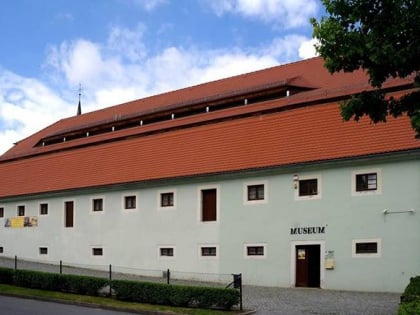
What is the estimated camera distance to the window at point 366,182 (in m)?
25.1

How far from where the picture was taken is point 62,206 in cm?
3809

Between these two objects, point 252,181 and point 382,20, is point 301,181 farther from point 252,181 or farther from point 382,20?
point 382,20

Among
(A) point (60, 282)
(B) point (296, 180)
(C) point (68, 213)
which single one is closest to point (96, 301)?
(A) point (60, 282)

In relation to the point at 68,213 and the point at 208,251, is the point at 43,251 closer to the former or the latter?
the point at 68,213

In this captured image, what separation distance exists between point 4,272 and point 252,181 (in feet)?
36.9

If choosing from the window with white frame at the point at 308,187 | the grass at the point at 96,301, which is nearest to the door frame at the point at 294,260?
the window with white frame at the point at 308,187

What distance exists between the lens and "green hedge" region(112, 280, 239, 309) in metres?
18.3

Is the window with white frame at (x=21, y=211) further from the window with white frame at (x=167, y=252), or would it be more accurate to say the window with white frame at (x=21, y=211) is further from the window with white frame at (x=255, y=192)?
the window with white frame at (x=255, y=192)

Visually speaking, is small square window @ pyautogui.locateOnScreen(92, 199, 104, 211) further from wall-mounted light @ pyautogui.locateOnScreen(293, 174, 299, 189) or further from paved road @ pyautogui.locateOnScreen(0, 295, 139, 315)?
paved road @ pyautogui.locateOnScreen(0, 295, 139, 315)

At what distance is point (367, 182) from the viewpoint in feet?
83.0

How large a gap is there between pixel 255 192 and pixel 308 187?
2799 mm

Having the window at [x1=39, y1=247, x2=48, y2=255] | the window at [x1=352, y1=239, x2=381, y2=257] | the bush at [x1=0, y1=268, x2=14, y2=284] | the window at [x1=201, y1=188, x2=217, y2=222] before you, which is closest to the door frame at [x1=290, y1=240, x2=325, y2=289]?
the window at [x1=352, y1=239, x2=381, y2=257]

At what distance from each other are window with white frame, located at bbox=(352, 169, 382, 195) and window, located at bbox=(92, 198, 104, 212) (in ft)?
51.3

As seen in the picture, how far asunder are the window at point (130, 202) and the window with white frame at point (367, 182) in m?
12.9
